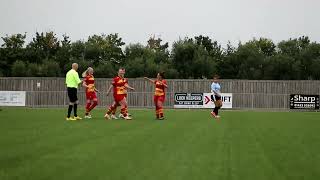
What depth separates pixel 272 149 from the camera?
962 cm

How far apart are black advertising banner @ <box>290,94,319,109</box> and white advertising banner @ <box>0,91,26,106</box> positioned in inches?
963

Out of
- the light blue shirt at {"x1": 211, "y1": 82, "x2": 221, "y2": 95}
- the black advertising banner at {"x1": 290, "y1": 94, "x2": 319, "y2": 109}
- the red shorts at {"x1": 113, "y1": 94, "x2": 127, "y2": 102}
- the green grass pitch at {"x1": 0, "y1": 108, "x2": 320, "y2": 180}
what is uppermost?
the light blue shirt at {"x1": 211, "y1": 82, "x2": 221, "y2": 95}

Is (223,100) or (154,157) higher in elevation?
(223,100)

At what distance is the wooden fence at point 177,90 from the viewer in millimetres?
49688

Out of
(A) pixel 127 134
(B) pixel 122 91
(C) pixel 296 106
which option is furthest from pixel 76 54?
(A) pixel 127 134

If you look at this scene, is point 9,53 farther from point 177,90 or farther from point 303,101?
point 303,101

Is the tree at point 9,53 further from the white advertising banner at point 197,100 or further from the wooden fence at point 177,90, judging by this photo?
the white advertising banner at point 197,100

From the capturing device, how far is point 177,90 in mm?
50438

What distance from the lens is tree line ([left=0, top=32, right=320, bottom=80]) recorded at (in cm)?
6588

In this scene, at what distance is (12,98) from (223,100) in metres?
18.9

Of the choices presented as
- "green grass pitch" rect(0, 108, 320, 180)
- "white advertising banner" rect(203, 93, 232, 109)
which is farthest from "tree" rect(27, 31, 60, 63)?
"green grass pitch" rect(0, 108, 320, 180)

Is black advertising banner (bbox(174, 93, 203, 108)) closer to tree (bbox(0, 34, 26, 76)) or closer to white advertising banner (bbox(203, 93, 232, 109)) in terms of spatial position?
white advertising banner (bbox(203, 93, 232, 109))

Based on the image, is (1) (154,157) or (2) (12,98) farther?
(2) (12,98)

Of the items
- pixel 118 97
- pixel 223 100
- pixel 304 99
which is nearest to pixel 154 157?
pixel 118 97
